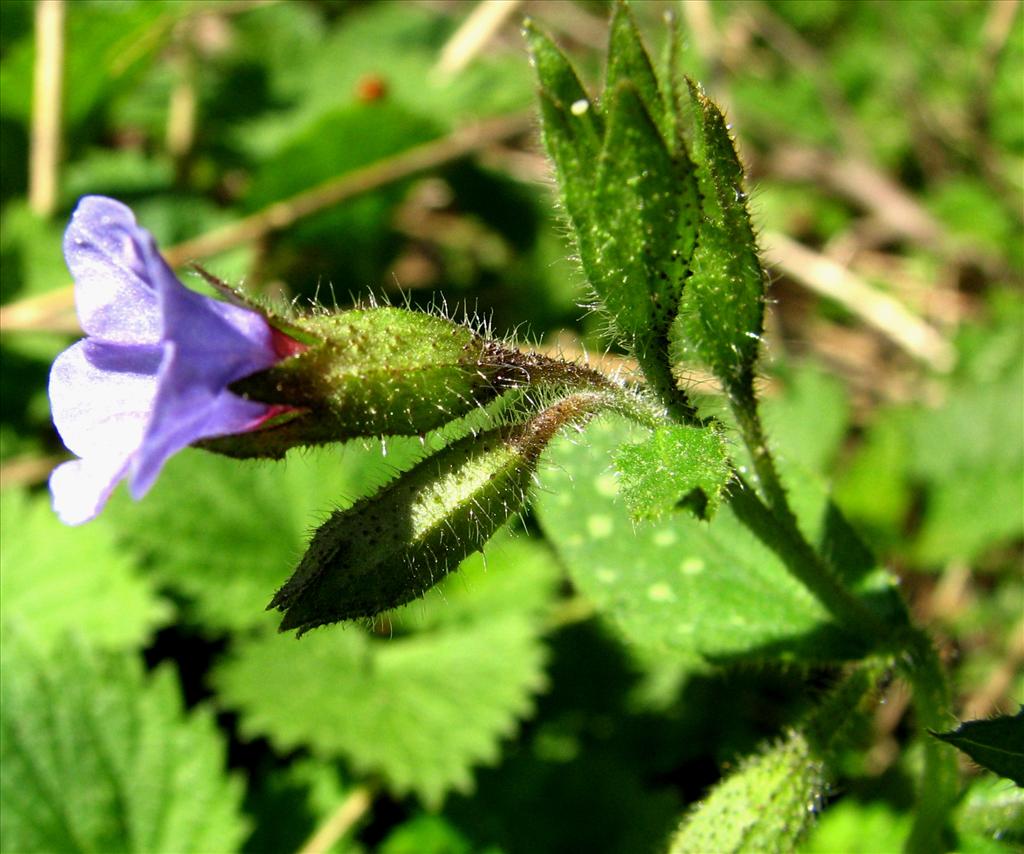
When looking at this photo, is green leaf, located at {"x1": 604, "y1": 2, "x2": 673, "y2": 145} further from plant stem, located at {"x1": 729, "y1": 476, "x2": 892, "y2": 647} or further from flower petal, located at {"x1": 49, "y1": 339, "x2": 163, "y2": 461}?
flower petal, located at {"x1": 49, "y1": 339, "x2": 163, "y2": 461}

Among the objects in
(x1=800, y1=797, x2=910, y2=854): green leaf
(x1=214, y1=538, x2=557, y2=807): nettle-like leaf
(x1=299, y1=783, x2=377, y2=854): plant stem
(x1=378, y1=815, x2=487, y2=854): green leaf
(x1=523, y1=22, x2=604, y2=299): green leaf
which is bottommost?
(x1=378, y1=815, x2=487, y2=854): green leaf

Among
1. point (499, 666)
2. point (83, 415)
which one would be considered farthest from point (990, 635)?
point (83, 415)

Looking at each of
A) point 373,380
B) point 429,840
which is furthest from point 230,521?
point 373,380

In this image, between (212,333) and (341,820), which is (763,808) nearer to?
(212,333)

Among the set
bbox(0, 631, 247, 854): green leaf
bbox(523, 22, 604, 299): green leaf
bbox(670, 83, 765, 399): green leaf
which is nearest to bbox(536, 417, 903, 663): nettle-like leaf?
bbox(670, 83, 765, 399): green leaf

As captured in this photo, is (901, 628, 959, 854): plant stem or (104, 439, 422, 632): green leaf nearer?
(901, 628, 959, 854): plant stem

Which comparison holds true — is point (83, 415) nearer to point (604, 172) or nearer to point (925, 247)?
point (604, 172)

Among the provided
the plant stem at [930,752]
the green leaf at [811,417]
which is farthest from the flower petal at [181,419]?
the green leaf at [811,417]

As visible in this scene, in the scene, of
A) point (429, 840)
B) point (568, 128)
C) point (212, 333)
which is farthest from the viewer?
point (429, 840)
